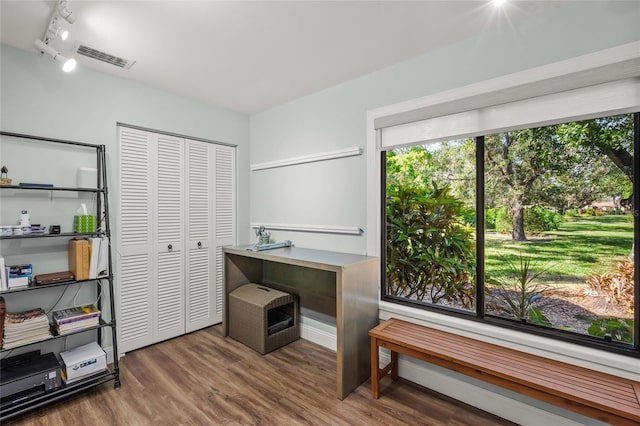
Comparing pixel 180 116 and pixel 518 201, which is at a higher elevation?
pixel 180 116

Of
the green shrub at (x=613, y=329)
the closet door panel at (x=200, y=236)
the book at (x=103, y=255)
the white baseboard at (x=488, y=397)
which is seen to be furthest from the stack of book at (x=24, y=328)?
the green shrub at (x=613, y=329)

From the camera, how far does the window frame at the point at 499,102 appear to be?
1607 mm

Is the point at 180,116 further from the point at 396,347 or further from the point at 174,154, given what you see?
the point at 396,347

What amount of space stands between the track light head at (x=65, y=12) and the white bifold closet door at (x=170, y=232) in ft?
3.71

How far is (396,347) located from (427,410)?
1.50 ft

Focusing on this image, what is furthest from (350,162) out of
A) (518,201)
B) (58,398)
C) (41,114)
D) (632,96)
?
(58,398)

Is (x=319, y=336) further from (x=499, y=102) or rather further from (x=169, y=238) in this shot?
(x=499, y=102)

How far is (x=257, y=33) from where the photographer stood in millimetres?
2064

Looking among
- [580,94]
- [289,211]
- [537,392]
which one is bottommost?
[537,392]

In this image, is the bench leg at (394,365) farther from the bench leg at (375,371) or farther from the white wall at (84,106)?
the white wall at (84,106)

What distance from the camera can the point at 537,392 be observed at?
1.55m

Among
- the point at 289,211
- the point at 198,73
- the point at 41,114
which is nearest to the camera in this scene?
the point at 41,114

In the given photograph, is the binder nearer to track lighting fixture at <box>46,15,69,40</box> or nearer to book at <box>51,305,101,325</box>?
book at <box>51,305,101,325</box>

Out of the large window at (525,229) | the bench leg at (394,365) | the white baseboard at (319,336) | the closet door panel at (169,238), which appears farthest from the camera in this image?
the closet door panel at (169,238)
